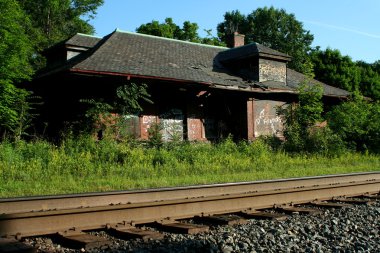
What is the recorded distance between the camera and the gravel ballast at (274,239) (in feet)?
17.1

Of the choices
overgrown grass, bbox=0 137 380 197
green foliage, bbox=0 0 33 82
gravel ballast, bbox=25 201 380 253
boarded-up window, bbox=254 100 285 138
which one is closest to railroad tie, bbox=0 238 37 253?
gravel ballast, bbox=25 201 380 253

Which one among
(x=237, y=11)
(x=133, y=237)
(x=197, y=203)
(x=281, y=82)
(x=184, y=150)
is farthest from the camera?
(x=237, y=11)

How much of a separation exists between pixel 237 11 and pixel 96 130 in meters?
62.6

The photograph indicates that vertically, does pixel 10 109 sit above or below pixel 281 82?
below

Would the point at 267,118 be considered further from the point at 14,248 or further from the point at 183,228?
the point at 14,248

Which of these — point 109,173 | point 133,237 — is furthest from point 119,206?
point 109,173

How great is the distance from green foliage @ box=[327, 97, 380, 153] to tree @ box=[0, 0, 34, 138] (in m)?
14.5

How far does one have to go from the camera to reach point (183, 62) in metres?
24.6

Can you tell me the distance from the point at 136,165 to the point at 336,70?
40.1 metres

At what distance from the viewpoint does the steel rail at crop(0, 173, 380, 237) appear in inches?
224

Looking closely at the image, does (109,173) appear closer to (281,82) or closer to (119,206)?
(119,206)

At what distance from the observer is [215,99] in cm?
2394

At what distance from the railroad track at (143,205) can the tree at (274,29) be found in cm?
5588

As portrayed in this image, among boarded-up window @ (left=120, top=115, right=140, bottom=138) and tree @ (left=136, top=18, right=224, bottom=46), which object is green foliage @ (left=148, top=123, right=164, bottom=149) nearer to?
boarded-up window @ (left=120, top=115, right=140, bottom=138)
